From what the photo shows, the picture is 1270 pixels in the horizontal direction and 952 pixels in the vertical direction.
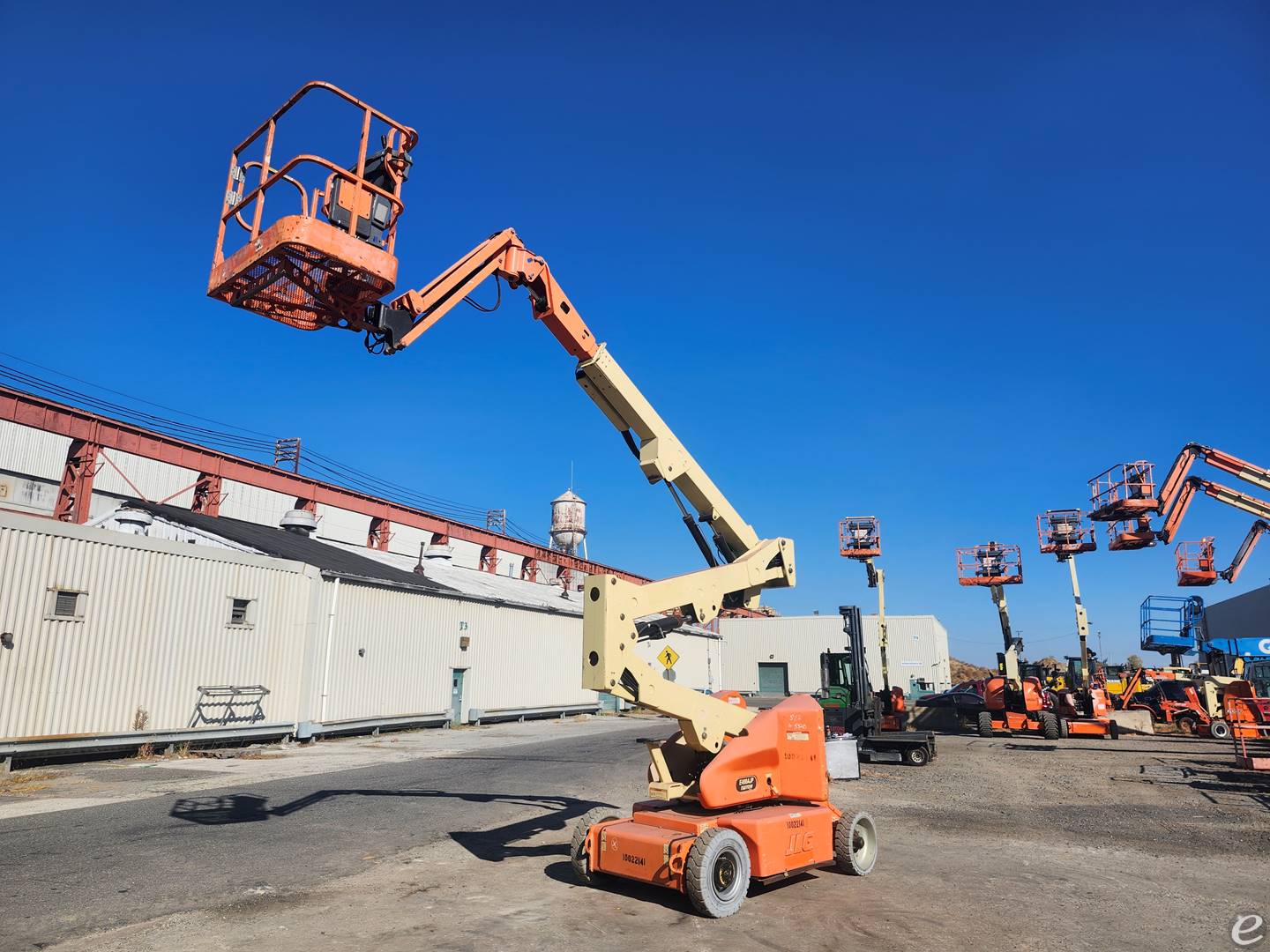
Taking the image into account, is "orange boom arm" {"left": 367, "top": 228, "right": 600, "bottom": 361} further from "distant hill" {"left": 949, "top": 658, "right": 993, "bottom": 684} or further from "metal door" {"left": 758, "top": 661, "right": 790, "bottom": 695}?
"distant hill" {"left": 949, "top": 658, "right": 993, "bottom": 684}

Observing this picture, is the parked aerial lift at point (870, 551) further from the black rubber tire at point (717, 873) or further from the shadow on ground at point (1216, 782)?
the black rubber tire at point (717, 873)

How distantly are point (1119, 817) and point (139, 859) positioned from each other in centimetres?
1367

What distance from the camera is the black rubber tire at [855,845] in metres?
8.31

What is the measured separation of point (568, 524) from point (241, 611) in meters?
40.0

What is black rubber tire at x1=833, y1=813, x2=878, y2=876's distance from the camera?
8312mm

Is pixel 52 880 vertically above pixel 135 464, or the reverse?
pixel 135 464

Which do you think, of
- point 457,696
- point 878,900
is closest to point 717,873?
point 878,900

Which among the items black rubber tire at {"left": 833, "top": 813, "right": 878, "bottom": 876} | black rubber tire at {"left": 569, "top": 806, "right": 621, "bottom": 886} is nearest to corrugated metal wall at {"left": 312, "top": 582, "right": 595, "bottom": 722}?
black rubber tire at {"left": 569, "top": 806, "right": 621, "bottom": 886}

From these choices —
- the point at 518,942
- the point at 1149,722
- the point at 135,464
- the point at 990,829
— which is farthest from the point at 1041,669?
the point at 135,464

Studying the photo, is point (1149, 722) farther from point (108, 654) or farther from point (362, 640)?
point (108, 654)

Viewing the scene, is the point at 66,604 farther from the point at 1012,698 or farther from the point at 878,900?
the point at 1012,698

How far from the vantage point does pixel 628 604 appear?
295 inches

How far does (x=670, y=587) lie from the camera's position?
8.21 m

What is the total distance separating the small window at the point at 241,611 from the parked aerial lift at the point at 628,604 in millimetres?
15413
